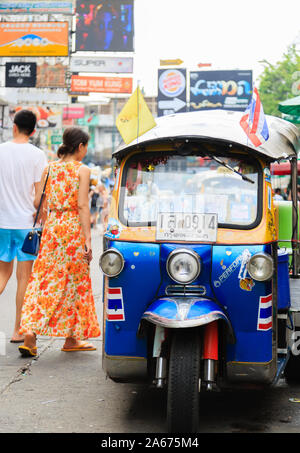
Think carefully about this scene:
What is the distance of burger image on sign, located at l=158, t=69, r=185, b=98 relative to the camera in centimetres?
3356

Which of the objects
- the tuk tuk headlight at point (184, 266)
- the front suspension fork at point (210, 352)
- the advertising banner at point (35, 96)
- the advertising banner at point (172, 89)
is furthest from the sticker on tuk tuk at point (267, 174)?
the advertising banner at point (172, 89)

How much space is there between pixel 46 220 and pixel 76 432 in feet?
7.68

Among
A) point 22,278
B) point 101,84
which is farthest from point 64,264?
point 101,84

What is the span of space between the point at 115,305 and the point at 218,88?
3469 cm

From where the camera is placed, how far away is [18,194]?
636 centimetres

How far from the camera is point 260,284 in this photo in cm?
414

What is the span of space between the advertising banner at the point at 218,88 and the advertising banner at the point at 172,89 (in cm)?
397

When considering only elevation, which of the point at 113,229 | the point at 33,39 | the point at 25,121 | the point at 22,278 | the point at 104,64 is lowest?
the point at 22,278

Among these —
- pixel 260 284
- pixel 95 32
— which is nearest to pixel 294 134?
pixel 260 284

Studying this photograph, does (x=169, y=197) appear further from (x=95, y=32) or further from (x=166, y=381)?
(x=95, y=32)

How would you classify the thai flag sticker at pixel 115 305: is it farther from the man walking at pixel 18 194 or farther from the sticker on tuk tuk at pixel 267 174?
the man walking at pixel 18 194

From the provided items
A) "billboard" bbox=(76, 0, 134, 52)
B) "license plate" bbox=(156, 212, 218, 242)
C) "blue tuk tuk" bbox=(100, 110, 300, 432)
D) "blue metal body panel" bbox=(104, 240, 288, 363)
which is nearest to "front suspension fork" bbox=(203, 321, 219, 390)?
"blue tuk tuk" bbox=(100, 110, 300, 432)

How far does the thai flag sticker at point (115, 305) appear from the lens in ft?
14.0

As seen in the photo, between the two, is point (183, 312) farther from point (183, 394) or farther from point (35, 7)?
point (35, 7)
